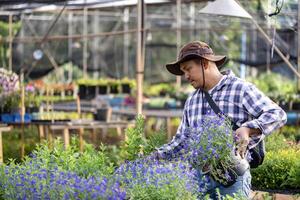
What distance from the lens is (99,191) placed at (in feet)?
9.84

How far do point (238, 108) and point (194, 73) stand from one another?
0.88 ft

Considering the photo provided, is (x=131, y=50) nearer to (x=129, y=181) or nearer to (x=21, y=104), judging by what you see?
(x=21, y=104)

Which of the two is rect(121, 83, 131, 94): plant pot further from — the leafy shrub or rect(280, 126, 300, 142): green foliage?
the leafy shrub

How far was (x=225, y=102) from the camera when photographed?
12.1 ft

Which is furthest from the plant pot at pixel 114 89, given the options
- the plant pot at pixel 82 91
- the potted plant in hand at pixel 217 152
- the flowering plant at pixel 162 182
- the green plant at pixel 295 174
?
the flowering plant at pixel 162 182

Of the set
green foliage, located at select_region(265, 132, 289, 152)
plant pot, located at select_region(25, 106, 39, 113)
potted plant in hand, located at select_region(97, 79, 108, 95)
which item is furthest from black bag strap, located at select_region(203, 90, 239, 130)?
potted plant in hand, located at select_region(97, 79, 108, 95)

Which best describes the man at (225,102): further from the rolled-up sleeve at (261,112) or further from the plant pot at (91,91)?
the plant pot at (91,91)

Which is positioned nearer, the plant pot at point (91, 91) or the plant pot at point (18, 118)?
the plant pot at point (18, 118)

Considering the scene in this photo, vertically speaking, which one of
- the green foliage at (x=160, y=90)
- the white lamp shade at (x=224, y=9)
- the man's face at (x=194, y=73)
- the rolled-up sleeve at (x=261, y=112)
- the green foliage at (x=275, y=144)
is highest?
the white lamp shade at (x=224, y=9)

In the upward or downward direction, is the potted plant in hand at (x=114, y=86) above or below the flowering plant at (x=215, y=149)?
below

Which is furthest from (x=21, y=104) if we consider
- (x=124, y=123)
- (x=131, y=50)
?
(x=131, y=50)

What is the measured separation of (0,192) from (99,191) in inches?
32.0

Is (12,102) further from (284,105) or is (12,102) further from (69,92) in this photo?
(69,92)

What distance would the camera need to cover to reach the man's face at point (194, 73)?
3.70 metres
